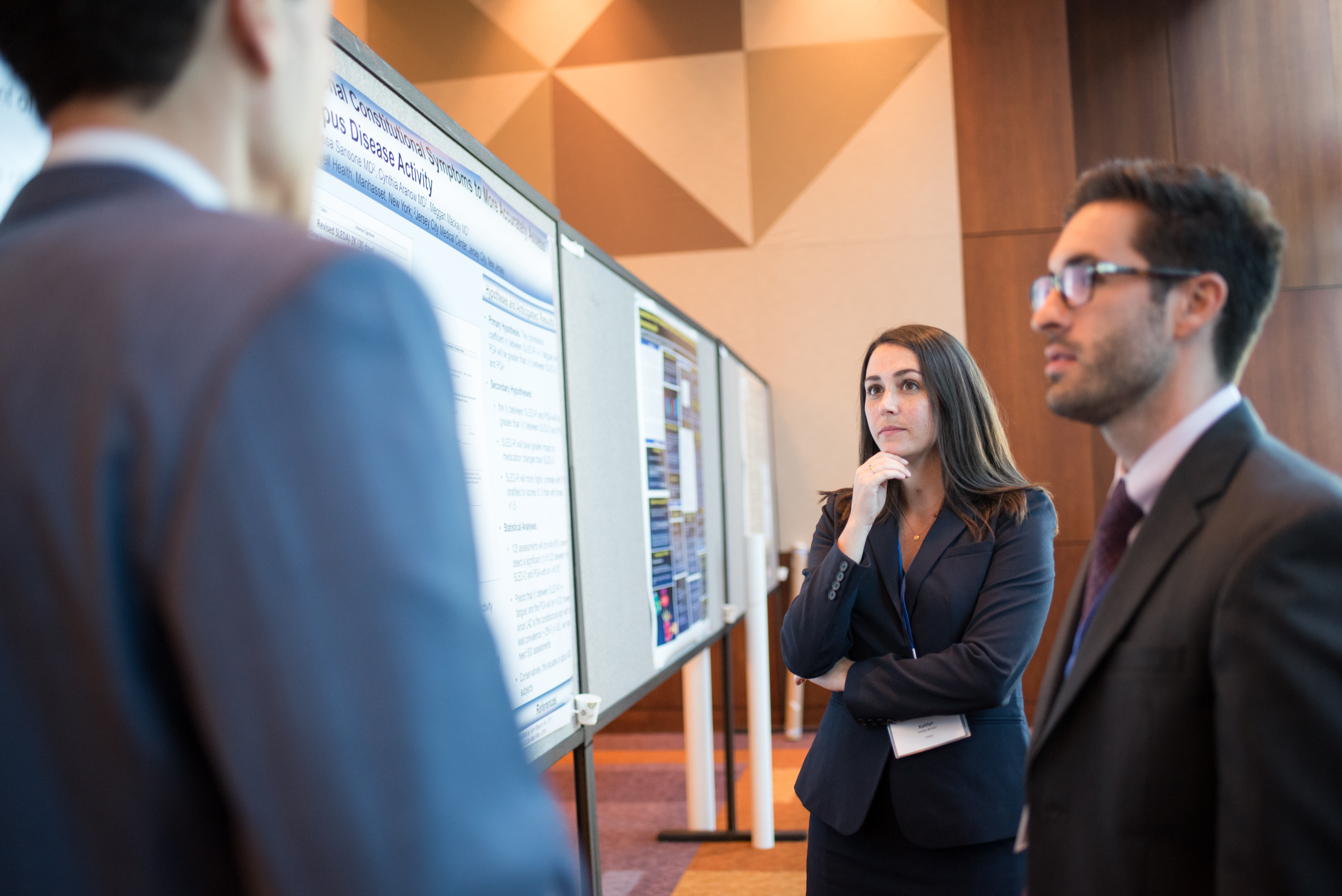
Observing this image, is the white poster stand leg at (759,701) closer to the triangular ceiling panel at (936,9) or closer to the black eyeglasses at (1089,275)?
the black eyeglasses at (1089,275)

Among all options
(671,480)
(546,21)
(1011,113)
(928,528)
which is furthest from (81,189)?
(546,21)

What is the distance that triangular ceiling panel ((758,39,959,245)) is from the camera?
6.42 m

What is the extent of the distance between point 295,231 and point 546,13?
6.95 metres

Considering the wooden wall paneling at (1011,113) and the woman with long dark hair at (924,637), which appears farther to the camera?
the wooden wall paneling at (1011,113)

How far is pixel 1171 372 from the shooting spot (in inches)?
43.7

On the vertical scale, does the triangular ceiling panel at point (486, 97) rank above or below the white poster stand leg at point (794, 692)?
above

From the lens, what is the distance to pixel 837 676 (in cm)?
194

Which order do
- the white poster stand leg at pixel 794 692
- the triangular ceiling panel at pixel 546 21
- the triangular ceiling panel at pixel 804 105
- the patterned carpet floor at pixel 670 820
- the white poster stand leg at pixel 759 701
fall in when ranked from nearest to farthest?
the patterned carpet floor at pixel 670 820 → the white poster stand leg at pixel 759 701 → the white poster stand leg at pixel 794 692 → the triangular ceiling panel at pixel 804 105 → the triangular ceiling panel at pixel 546 21

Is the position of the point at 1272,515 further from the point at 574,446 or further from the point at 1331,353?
the point at 1331,353

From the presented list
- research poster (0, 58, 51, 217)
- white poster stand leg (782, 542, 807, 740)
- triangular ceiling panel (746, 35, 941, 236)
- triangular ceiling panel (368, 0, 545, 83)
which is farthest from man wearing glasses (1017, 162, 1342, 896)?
triangular ceiling panel (368, 0, 545, 83)

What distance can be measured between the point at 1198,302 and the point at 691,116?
5.97 m

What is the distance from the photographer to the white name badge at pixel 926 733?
5.96 ft

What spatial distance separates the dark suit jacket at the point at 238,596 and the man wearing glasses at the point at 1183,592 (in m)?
0.75

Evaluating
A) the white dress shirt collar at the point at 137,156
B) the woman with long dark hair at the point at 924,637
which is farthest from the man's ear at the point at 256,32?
the woman with long dark hair at the point at 924,637
